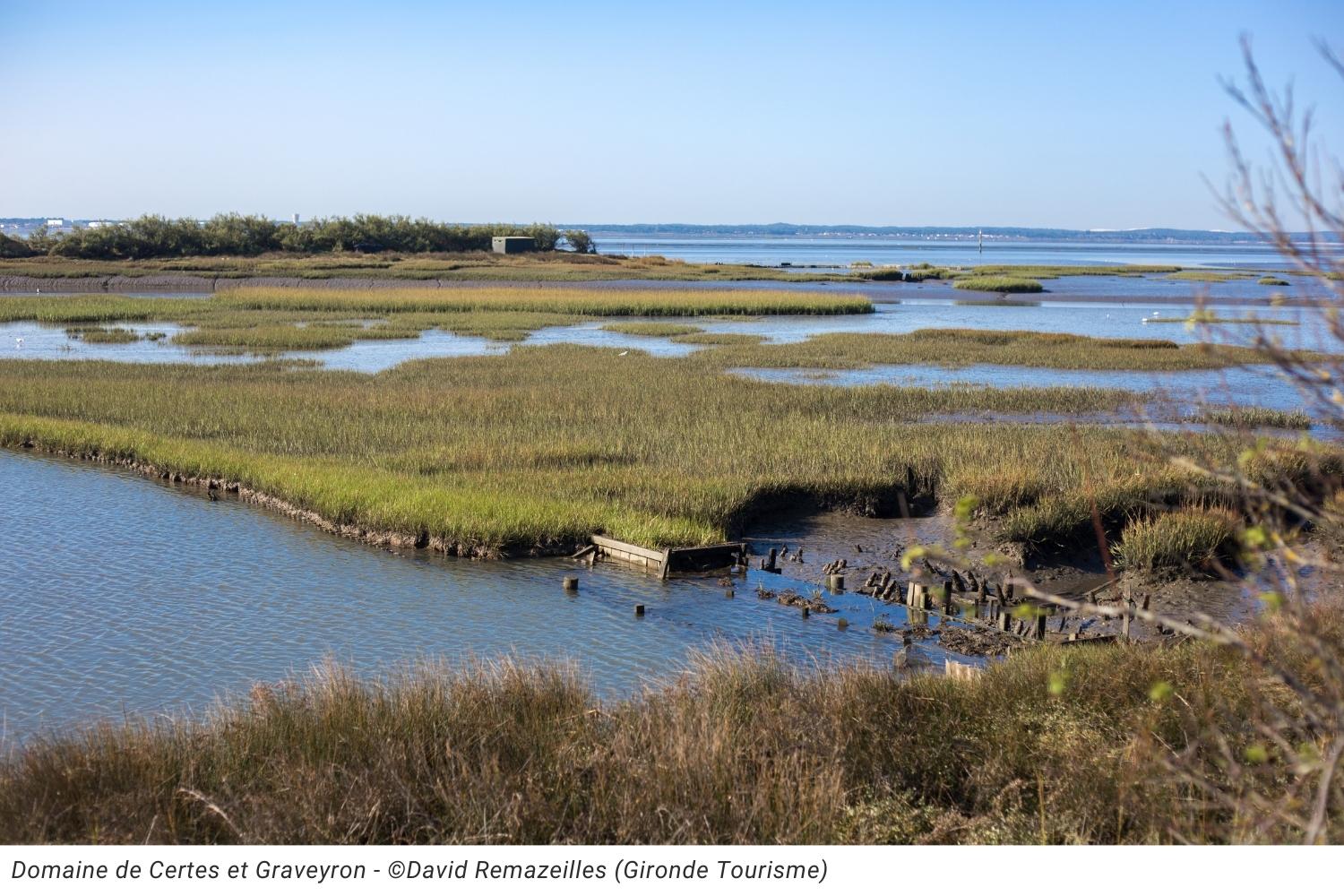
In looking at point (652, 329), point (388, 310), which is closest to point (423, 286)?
point (388, 310)

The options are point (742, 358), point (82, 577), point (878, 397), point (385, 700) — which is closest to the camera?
point (385, 700)

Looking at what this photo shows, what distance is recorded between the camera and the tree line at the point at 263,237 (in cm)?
9800

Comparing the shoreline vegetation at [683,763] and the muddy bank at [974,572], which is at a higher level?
the shoreline vegetation at [683,763]

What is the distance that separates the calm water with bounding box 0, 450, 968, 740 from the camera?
430 inches

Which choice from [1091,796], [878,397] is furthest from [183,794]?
[878,397]

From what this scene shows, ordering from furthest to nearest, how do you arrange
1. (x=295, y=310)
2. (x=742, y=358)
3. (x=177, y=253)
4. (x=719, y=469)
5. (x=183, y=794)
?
(x=177, y=253) → (x=295, y=310) → (x=742, y=358) → (x=719, y=469) → (x=183, y=794)

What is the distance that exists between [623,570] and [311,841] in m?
8.81

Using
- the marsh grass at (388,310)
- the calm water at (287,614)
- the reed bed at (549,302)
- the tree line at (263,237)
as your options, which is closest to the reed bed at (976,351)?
the marsh grass at (388,310)

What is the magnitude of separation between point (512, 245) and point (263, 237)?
2238 centimetres

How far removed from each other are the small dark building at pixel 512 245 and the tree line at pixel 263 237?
257cm

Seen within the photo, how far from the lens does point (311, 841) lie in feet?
20.6

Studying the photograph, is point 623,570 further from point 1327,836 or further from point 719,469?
point 1327,836

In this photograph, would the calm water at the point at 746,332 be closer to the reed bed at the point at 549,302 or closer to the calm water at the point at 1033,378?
the calm water at the point at 1033,378

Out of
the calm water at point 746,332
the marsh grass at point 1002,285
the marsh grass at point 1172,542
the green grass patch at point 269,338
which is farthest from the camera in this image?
the marsh grass at point 1002,285
